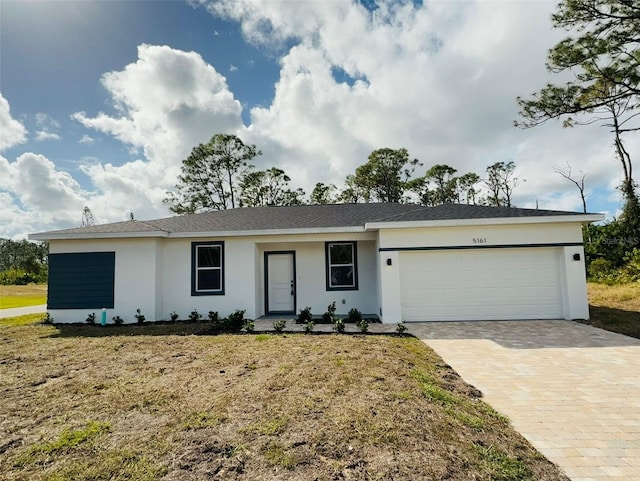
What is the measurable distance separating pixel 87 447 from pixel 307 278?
26.6 feet

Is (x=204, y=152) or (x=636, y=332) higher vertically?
(x=204, y=152)

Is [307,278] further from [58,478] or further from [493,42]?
[493,42]

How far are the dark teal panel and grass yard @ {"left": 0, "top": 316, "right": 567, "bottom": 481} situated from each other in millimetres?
4160

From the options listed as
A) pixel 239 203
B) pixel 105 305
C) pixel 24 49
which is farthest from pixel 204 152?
pixel 105 305

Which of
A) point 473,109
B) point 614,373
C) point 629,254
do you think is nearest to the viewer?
point 614,373

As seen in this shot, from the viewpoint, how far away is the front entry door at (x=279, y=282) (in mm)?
11016

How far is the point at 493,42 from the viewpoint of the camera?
418 inches

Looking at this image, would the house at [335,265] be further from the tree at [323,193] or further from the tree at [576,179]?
the tree at [576,179]

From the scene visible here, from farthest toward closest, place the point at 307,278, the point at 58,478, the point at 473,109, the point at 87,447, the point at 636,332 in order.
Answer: the point at 473,109 → the point at 307,278 → the point at 636,332 → the point at 87,447 → the point at 58,478

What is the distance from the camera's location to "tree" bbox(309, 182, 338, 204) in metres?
31.7

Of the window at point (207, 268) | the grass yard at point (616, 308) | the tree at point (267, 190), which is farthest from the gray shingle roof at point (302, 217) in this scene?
the tree at point (267, 190)

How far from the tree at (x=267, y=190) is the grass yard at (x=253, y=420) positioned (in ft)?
74.8

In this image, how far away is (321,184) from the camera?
105ft

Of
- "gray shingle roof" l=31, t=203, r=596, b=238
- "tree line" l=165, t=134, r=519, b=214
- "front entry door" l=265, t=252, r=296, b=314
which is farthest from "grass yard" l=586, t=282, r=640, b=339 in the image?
"tree line" l=165, t=134, r=519, b=214
